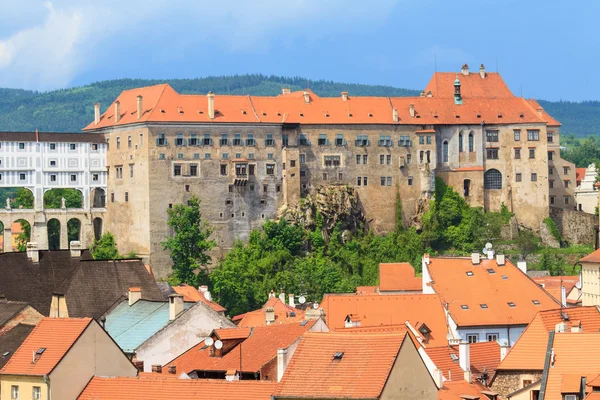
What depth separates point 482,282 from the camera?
93188 mm

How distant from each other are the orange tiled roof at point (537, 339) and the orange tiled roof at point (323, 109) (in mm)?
69259

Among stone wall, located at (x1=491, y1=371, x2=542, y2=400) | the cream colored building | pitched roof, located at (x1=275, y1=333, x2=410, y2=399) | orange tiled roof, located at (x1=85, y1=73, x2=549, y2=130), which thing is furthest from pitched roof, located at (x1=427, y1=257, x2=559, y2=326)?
orange tiled roof, located at (x1=85, y1=73, x2=549, y2=130)

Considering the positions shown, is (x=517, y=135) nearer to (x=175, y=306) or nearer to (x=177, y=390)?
(x=175, y=306)

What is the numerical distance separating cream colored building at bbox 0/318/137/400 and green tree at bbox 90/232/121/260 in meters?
73.5

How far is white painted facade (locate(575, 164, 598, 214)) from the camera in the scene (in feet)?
510

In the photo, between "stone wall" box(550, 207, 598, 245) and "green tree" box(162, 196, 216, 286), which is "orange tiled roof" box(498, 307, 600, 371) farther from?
"stone wall" box(550, 207, 598, 245)

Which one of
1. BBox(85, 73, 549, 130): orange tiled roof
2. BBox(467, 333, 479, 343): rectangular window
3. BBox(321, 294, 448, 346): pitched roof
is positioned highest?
BBox(85, 73, 549, 130): orange tiled roof

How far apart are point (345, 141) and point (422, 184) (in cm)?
754

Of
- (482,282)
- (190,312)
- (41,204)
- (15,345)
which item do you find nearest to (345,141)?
(41,204)

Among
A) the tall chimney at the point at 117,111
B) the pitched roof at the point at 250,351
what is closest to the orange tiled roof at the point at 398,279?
the tall chimney at the point at 117,111

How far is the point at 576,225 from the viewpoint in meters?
142

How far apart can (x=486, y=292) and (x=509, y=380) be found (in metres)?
31.2

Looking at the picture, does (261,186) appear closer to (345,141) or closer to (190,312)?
(345,141)

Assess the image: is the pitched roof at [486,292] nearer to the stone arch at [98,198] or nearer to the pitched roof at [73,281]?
the pitched roof at [73,281]
